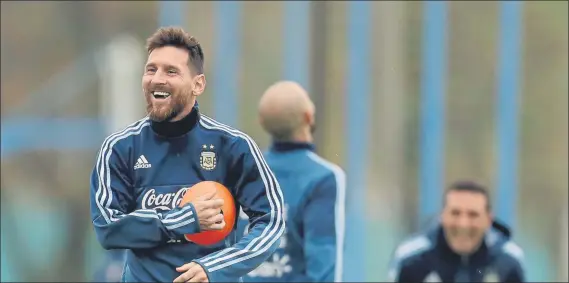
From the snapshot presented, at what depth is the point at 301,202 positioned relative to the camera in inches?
171

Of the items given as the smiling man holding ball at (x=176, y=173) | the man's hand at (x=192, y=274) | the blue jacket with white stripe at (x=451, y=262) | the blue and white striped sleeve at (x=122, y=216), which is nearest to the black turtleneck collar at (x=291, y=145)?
the blue jacket with white stripe at (x=451, y=262)

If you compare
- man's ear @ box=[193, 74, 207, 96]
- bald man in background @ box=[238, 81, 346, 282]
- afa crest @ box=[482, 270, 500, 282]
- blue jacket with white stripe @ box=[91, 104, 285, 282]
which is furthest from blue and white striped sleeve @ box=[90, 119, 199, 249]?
afa crest @ box=[482, 270, 500, 282]

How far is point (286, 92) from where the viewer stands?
4.58m

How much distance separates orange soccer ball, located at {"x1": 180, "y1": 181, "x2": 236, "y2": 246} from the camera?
9.81ft

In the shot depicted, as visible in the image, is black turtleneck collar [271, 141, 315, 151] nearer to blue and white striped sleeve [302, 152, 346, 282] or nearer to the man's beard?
blue and white striped sleeve [302, 152, 346, 282]

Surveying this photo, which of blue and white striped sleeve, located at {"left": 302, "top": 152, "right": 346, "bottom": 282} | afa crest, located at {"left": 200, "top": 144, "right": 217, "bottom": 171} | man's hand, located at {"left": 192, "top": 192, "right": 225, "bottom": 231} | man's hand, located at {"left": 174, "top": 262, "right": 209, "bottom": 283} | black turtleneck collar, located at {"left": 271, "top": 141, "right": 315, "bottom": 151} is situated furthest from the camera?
black turtleneck collar, located at {"left": 271, "top": 141, "right": 315, "bottom": 151}

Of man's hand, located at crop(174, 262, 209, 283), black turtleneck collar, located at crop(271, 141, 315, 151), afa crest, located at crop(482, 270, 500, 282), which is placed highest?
black turtleneck collar, located at crop(271, 141, 315, 151)

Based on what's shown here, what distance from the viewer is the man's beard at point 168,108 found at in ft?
9.87

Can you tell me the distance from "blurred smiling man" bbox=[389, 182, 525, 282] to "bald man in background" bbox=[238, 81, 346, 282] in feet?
1.04

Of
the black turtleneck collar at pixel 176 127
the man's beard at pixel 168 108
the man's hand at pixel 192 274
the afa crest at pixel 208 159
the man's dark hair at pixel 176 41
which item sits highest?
the man's dark hair at pixel 176 41

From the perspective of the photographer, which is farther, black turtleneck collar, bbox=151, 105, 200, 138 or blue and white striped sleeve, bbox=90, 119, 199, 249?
black turtleneck collar, bbox=151, 105, 200, 138

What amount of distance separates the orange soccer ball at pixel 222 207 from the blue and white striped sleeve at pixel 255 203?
0.17 feet

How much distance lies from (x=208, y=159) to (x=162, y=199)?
178 mm

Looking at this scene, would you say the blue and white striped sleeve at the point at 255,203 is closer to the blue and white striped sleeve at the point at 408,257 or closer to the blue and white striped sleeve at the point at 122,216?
the blue and white striped sleeve at the point at 122,216
